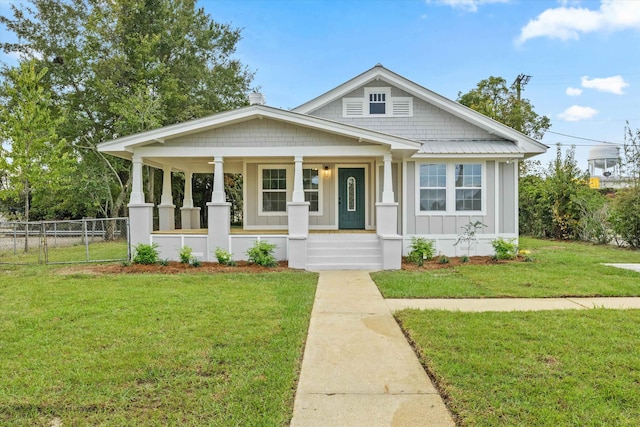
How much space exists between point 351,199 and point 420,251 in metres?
3.10

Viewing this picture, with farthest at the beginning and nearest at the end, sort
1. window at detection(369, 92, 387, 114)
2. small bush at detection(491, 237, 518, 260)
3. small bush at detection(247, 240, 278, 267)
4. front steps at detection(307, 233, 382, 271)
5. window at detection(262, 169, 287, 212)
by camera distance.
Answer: window at detection(262, 169, 287, 212), window at detection(369, 92, 387, 114), small bush at detection(491, 237, 518, 260), front steps at detection(307, 233, 382, 271), small bush at detection(247, 240, 278, 267)

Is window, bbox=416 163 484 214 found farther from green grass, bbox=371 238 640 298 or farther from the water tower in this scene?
the water tower

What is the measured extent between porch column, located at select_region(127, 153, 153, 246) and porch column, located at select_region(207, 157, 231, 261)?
1.65 metres

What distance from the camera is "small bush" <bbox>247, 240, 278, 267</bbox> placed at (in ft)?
29.7

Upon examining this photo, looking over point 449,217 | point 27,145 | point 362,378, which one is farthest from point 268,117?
point 27,145

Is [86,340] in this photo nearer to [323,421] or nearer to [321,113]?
[323,421]

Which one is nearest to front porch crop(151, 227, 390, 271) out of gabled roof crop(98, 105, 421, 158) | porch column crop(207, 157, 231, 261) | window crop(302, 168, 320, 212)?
porch column crop(207, 157, 231, 261)

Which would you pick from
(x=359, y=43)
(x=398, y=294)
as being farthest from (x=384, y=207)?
(x=359, y=43)

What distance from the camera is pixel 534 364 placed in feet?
11.3

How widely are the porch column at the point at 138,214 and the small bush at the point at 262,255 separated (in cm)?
287

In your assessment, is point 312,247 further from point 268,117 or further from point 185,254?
point 268,117

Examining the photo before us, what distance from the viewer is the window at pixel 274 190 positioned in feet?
39.4

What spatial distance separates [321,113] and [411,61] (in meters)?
10.4

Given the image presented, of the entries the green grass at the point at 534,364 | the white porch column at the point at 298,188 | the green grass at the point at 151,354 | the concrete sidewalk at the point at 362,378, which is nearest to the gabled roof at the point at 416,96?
the white porch column at the point at 298,188
